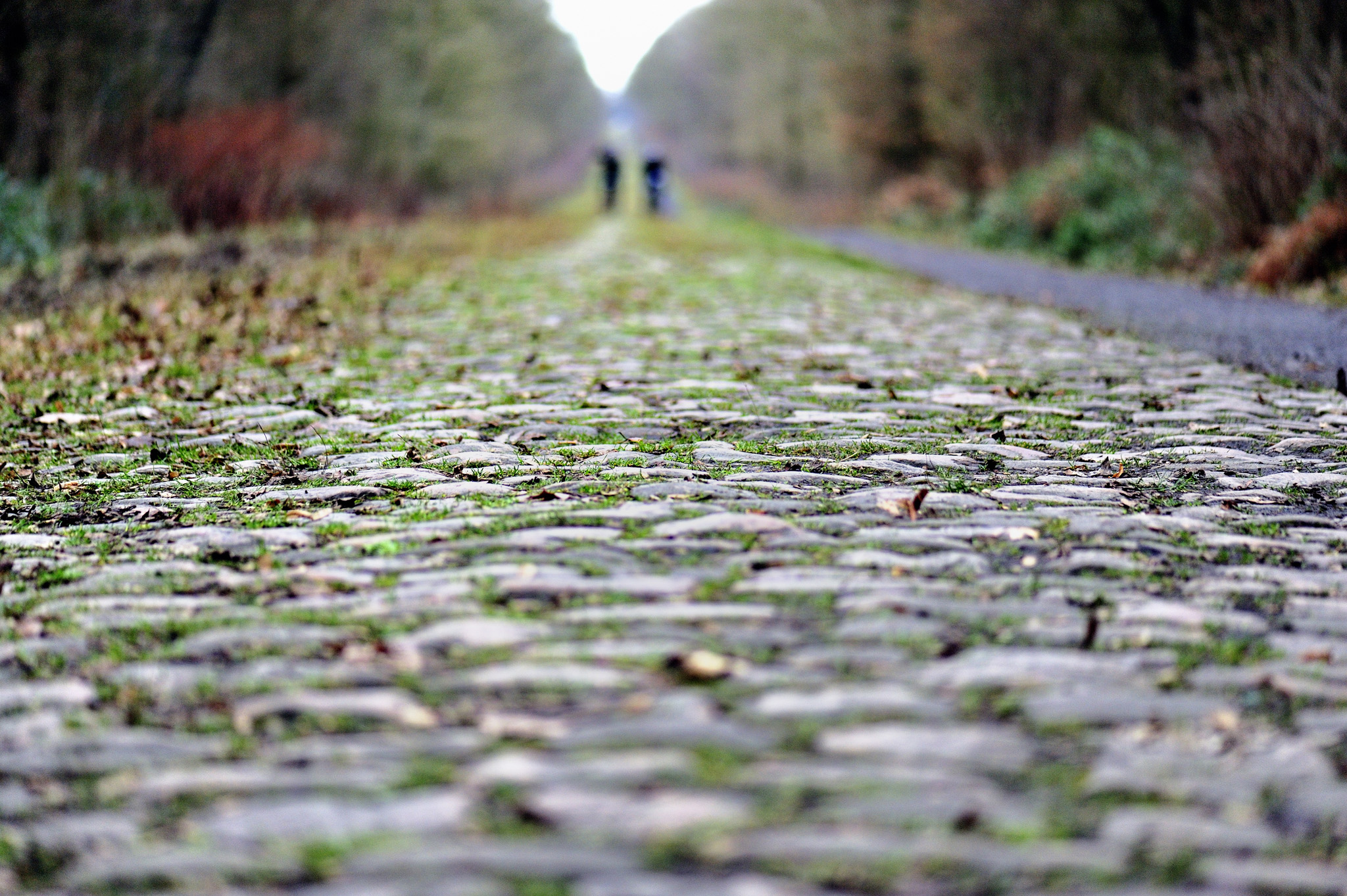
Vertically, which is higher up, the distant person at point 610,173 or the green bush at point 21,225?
the distant person at point 610,173

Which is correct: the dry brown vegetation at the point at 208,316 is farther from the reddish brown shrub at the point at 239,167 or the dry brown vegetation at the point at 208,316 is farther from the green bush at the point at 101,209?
the reddish brown shrub at the point at 239,167

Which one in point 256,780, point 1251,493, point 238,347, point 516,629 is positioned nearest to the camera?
point 256,780

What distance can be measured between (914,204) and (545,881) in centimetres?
2879

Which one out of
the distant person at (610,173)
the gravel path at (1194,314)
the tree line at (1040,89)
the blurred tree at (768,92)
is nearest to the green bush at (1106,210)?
the tree line at (1040,89)

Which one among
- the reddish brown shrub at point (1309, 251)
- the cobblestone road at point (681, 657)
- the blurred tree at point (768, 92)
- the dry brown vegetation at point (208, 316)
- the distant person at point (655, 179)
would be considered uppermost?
the blurred tree at point (768, 92)

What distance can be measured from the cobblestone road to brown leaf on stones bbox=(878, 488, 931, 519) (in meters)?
0.02

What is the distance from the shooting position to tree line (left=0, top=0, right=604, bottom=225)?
14125 mm

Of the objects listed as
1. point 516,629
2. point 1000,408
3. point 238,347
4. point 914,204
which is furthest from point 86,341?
point 914,204

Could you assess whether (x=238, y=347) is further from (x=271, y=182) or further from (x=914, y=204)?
(x=914, y=204)

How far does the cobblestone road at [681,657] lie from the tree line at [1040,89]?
8.48 meters

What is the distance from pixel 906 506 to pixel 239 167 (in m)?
15.9

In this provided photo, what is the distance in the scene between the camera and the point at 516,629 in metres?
2.88

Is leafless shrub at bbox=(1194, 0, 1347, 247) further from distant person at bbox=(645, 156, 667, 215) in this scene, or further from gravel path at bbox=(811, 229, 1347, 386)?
distant person at bbox=(645, 156, 667, 215)

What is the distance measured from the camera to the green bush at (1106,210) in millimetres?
15000
